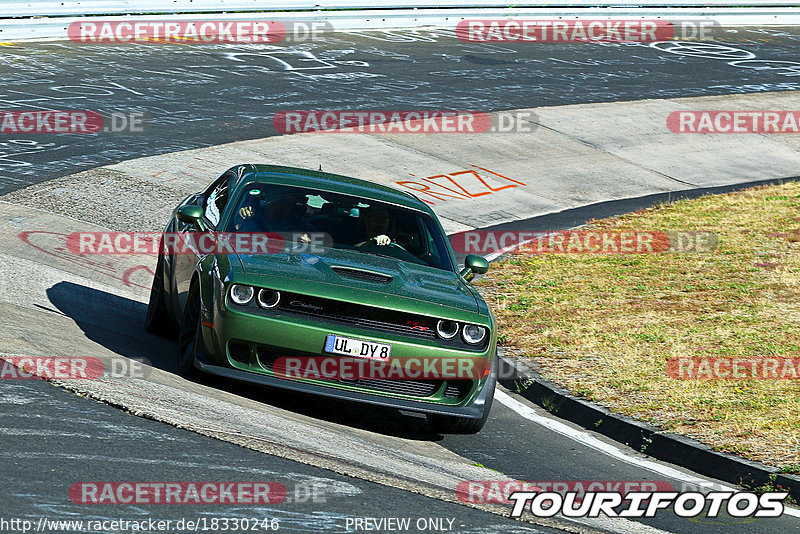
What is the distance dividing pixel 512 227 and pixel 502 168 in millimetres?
2897

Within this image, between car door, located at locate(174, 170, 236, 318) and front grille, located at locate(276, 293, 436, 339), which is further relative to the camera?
car door, located at locate(174, 170, 236, 318)

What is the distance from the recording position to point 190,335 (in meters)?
7.84

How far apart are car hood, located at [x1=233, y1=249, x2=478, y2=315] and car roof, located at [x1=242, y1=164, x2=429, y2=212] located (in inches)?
29.9

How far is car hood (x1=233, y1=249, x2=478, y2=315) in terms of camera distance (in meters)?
7.14

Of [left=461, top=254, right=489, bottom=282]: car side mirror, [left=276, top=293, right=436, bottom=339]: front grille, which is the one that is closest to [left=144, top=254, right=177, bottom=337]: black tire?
[left=276, top=293, right=436, bottom=339]: front grille

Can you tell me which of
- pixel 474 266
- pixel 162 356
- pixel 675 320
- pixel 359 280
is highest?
pixel 359 280

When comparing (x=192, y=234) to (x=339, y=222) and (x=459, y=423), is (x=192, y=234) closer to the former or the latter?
(x=339, y=222)

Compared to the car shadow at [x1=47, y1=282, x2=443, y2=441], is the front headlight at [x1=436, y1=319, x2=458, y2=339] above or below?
above

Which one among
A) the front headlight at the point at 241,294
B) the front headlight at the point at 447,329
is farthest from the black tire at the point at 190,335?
the front headlight at the point at 447,329

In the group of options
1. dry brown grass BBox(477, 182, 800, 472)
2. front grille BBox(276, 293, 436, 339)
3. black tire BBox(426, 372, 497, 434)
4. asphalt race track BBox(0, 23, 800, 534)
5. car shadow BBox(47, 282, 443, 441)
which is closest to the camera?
asphalt race track BBox(0, 23, 800, 534)

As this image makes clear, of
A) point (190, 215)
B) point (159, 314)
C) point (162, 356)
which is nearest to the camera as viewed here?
point (190, 215)

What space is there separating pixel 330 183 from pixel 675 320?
169 inches

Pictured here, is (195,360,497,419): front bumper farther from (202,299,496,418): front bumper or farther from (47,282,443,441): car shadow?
(47,282,443,441): car shadow

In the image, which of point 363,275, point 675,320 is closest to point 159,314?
point 363,275
